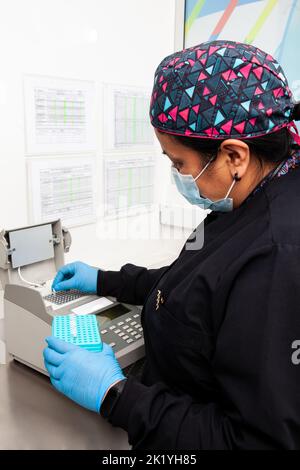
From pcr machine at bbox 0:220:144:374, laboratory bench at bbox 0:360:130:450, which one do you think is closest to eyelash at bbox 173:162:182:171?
pcr machine at bbox 0:220:144:374

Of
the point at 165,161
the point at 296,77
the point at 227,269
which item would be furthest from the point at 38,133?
the point at 296,77

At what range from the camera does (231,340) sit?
0.58 m

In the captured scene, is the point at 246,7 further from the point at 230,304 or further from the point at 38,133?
the point at 230,304

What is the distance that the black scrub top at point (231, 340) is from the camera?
56cm

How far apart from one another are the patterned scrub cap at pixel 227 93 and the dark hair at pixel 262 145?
1cm

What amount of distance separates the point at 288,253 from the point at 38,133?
114 cm

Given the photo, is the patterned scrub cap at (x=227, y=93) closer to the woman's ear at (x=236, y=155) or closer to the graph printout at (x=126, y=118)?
the woman's ear at (x=236, y=155)

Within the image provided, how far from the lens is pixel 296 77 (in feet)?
5.74

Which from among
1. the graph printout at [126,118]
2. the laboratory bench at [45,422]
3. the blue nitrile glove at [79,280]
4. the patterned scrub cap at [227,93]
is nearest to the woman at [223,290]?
the patterned scrub cap at [227,93]

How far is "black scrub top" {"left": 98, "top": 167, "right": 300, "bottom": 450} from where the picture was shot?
56 centimetres

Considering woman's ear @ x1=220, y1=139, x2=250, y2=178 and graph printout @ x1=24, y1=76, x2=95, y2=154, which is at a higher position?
graph printout @ x1=24, y1=76, x2=95, y2=154

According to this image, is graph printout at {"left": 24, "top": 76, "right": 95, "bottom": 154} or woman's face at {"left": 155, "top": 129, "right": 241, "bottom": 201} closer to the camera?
woman's face at {"left": 155, "top": 129, "right": 241, "bottom": 201}

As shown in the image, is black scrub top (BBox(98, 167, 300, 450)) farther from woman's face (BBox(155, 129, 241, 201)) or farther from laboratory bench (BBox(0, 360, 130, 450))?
laboratory bench (BBox(0, 360, 130, 450))

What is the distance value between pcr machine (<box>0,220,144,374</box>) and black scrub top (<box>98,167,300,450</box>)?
164mm
